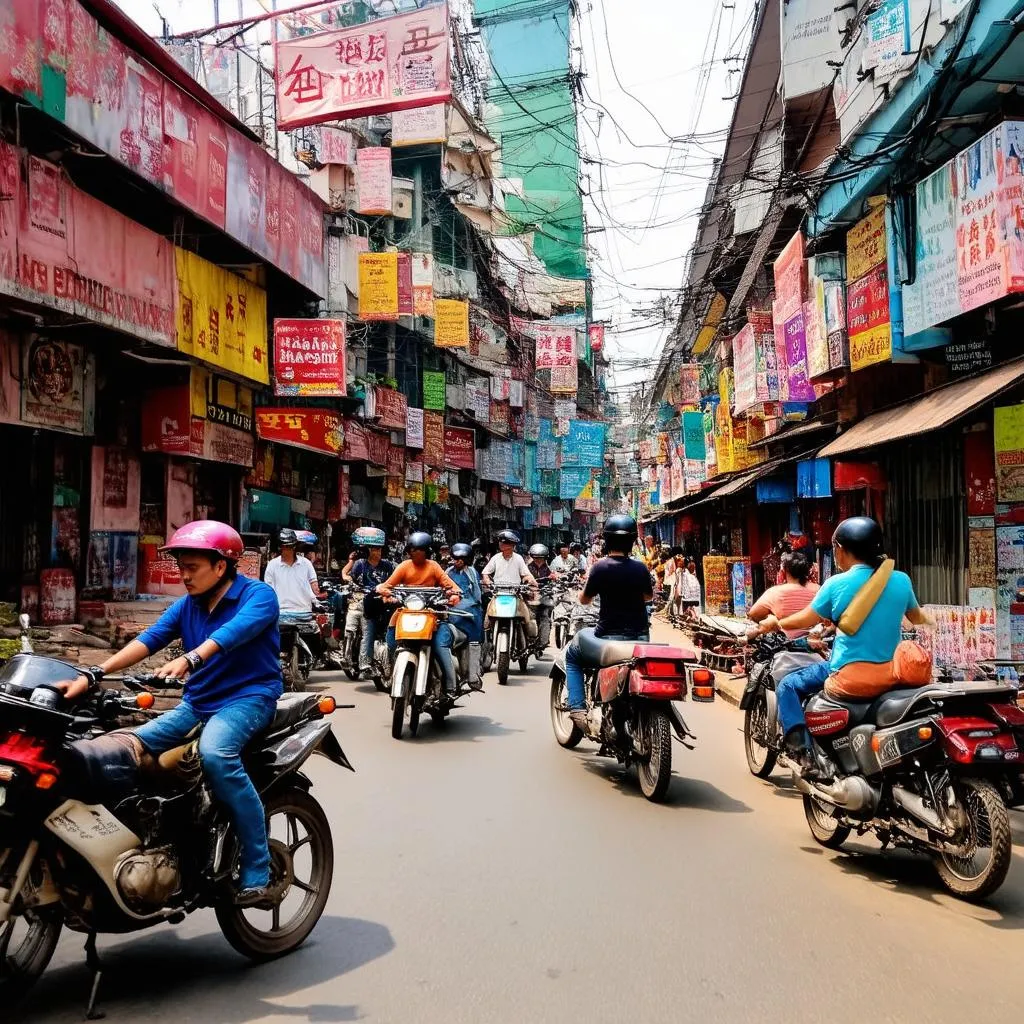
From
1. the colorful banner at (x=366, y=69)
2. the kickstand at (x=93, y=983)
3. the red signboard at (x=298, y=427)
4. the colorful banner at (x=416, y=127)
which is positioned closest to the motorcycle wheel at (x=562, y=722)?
the kickstand at (x=93, y=983)

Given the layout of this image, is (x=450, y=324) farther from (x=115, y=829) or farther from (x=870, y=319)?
(x=115, y=829)

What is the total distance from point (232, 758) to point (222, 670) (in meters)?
0.39

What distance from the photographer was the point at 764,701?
7.52m

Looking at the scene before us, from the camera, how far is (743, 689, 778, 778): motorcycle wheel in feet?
24.4

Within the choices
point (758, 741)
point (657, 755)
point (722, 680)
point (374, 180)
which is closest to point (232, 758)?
point (657, 755)

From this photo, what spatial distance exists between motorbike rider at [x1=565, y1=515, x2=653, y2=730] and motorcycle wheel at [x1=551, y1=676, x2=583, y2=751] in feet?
2.26

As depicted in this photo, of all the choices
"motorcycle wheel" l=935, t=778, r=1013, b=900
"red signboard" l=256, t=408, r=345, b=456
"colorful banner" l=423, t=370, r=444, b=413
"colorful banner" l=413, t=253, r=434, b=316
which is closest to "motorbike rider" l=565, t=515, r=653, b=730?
"motorcycle wheel" l=935, t=778, r=1013, b=900

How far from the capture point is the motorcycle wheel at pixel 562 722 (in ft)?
27.5

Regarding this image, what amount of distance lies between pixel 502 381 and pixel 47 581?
30594 mm

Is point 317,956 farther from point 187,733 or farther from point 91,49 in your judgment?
point 91,49

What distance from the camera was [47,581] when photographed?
45.5ft

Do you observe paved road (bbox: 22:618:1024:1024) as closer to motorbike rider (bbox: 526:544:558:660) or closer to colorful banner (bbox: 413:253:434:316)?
motorbike rider (bbox: 526:544:558:660)

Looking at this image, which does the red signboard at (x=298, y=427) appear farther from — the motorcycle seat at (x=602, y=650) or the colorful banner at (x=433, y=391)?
the motorcycle seat at (x=602, y=650)

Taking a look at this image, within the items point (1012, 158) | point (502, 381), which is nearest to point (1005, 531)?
point (1012, 158)
